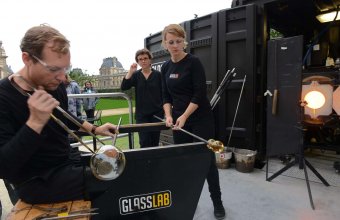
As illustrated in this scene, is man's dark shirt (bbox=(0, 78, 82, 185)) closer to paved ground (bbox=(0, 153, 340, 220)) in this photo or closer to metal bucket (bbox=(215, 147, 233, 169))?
paved ground (bbox=(0, 153, 340, 220))

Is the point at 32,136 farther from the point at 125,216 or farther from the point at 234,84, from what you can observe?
the point at 234,84

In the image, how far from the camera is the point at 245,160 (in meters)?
3.92

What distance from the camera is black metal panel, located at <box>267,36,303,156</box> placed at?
3.36m

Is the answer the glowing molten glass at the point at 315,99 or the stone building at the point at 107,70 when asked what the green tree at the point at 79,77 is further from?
the glowing molten glass at the point at 315,99

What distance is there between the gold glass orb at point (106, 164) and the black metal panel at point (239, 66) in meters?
2.99

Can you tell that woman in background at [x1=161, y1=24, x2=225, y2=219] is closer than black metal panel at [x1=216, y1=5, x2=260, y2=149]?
Yes

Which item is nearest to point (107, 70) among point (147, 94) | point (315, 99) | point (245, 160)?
point (147, 94)

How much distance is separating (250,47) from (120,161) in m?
3.08

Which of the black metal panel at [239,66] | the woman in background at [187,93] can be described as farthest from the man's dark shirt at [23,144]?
the black metal panel at [239,66]

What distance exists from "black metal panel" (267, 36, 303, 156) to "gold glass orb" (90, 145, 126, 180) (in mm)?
2670

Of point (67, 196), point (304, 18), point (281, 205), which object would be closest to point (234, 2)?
point (304, 18)

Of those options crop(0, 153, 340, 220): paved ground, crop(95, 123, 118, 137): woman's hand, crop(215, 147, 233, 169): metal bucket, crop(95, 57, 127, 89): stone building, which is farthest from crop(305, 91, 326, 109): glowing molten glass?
crop(95, 57, 127, 89): stone building

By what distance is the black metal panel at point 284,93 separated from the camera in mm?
3363

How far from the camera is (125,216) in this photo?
63.1 inches
